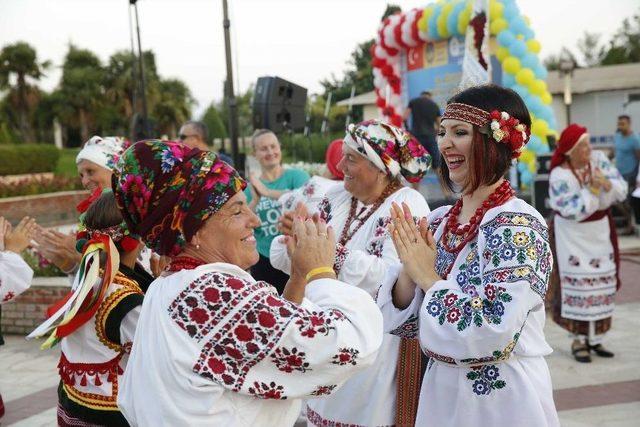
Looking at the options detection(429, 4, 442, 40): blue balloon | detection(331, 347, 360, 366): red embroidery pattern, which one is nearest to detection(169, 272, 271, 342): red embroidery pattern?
detection(331, 347, 360, 366): red embroidery pattern

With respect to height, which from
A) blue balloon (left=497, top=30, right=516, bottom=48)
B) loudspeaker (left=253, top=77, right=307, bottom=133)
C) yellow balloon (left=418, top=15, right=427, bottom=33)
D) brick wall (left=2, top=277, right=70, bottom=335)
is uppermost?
yellow balloon (left=418, top=15, right=427, bottom=33)

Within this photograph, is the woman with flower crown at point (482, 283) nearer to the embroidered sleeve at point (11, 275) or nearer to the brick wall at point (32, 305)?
the embroidered sleeve at point (11, 275)

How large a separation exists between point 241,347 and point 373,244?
5.72 feet

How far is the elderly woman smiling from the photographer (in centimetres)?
179

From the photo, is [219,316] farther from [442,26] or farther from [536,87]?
[442,26]

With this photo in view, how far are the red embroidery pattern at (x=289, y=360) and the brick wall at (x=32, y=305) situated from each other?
6541 mm

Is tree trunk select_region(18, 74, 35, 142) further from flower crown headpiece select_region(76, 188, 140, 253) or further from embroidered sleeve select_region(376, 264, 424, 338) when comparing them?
embroidered sleeve select_region(376, 264, 424, 338)

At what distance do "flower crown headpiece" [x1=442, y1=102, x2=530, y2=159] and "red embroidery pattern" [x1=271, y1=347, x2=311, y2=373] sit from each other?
1047 millimetres

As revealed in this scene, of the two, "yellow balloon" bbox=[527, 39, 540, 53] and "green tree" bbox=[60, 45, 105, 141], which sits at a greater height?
"green tree" bbox=[60, 45, 105, 141]

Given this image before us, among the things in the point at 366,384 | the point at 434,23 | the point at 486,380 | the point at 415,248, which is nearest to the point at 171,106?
the point at 434,23

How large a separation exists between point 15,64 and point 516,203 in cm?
4337

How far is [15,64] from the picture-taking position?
4091 cm

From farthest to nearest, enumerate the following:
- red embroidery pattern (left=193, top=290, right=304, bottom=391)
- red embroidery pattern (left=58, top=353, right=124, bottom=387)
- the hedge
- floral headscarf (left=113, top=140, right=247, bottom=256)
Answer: the hedge → red embroidery pattern (left=58, top=353, right=124, bottom=387) → floral headscarf (left=113, top=140, right=247, bottom=256) → red embroidery pattern (left=193, top=290, right=304, bottom=391)

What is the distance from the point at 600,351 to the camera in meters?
6.31
